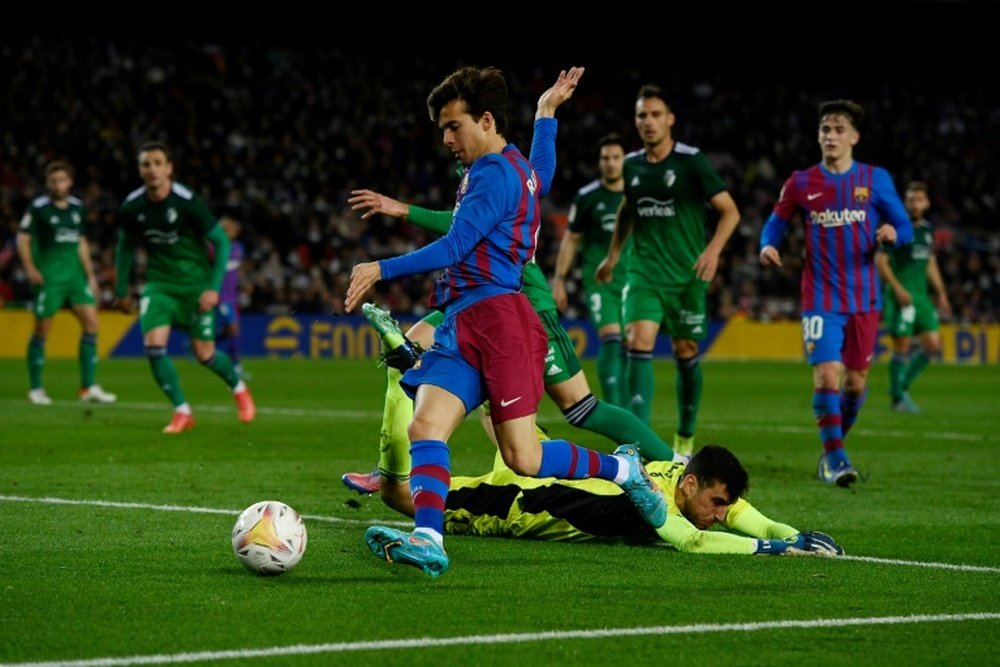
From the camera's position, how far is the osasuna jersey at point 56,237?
17.0 m

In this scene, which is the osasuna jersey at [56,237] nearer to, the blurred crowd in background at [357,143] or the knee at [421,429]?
the blurred crowd in background at [357,143]

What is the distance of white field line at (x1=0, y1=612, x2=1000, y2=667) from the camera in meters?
4.18

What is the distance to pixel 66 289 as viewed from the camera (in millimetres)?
17031

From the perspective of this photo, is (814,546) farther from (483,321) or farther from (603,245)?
(603,245)

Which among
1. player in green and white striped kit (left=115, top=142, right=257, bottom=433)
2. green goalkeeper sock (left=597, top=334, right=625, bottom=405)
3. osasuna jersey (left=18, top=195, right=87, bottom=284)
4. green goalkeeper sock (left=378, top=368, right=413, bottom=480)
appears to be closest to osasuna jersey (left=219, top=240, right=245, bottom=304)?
osasuna jersey (left=18, top=195, right=87, bottom=284)

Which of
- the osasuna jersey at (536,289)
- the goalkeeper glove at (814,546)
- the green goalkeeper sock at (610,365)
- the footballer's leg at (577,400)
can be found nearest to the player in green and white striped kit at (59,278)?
the green goalkeeper sock at (610,365)

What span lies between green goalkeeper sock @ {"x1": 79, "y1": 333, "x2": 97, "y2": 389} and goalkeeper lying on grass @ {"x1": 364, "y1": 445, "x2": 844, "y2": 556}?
1067cm

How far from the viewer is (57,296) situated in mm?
16969

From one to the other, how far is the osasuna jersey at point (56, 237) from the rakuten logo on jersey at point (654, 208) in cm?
816

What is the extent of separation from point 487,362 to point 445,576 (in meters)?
0.81

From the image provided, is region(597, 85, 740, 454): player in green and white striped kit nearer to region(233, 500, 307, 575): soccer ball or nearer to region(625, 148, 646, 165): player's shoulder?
region(625, 148, 646, 165): player's shoulder

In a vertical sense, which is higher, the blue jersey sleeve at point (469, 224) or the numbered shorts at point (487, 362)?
the blue jersey sleeve at point (469, 224)

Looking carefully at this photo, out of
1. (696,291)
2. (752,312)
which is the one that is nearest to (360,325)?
(752,312)

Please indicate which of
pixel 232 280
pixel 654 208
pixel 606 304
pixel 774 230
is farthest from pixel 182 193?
pixel 232 280
